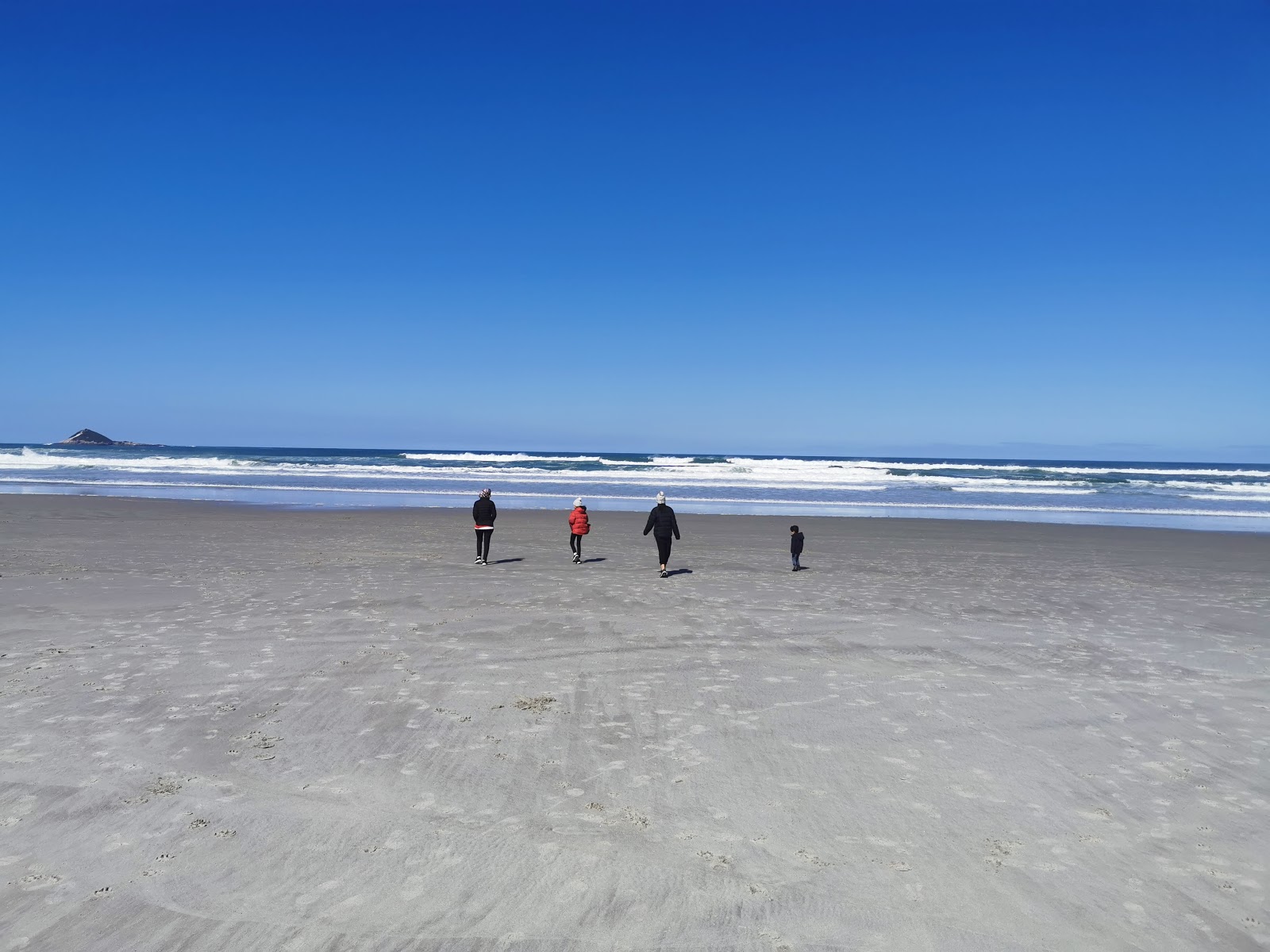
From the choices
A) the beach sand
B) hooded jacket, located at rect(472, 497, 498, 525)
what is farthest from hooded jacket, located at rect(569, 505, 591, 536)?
the beach sand

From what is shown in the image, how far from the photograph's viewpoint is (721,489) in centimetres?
4316

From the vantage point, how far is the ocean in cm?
3198

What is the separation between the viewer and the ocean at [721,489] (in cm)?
3198

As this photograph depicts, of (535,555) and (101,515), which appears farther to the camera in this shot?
(101,515)

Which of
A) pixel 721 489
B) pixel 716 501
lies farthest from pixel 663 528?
pixel 721 489

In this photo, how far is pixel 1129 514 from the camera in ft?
101

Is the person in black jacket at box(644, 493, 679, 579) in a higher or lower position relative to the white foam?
higher

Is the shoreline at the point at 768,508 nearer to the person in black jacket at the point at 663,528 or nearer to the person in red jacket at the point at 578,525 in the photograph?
the person in red jacket at the point at 578,525

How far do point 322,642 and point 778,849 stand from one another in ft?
21.2

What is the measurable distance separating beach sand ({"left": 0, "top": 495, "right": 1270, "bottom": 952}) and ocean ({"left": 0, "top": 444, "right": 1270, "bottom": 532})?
20.5 metres

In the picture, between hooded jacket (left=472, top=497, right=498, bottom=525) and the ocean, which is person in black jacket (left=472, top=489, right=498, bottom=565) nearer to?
hooded jacket (left=472, top=497, right=498, bottom=525)

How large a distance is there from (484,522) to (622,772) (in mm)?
10797

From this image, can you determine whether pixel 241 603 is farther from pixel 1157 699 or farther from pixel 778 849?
pixel 1157 699

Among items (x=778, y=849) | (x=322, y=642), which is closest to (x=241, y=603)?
(x=322, y=642)
